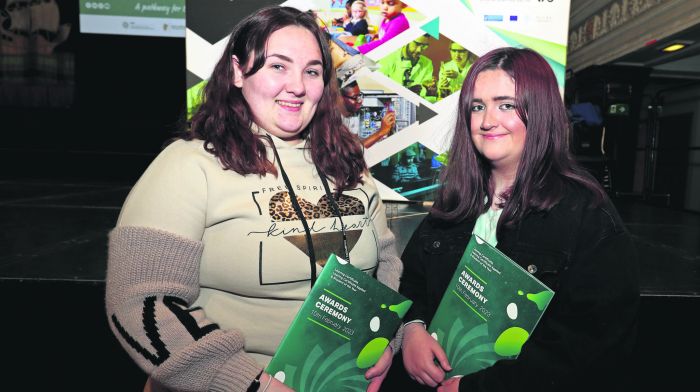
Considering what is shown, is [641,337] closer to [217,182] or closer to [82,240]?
[217,182]

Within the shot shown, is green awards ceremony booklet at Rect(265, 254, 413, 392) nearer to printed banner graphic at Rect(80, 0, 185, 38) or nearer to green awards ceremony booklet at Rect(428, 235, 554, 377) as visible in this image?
green awards ceremony booklet at Rect(428, 235, 554, 377)

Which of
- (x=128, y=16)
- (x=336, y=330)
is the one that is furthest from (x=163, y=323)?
(x=128, y=16)

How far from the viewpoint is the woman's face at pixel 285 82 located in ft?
3.00

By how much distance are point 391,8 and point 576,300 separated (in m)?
2.16

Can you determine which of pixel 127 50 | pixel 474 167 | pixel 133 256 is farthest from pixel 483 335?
pixel 127 50

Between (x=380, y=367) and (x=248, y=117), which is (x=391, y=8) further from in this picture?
(x=380, y=367)

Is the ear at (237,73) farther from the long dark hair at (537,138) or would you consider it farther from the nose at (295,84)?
the long dark hair at (537,138)

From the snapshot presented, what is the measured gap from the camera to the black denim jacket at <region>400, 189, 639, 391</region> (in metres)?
0.81

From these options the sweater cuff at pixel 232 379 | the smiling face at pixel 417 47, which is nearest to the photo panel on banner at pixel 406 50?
the smiling face at pixel 417 47

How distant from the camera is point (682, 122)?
24.7ft

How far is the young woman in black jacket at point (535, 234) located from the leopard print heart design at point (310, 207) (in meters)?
0.24

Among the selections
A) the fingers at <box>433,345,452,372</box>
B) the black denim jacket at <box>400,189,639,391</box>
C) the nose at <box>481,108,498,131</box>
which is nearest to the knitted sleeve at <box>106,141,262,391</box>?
the fingers at <box>433,345,452,372</box>

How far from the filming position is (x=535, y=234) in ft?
2.95

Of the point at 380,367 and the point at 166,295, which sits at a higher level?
the point at 166,295
